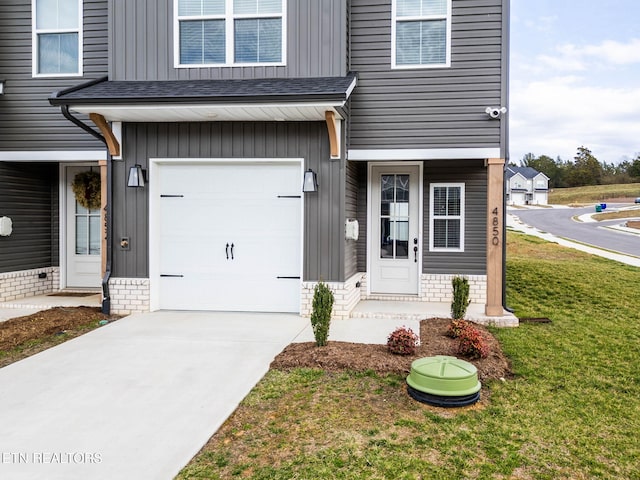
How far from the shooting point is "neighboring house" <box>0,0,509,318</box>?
7.03 meters

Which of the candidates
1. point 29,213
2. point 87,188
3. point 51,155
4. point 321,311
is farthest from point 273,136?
point 29,213

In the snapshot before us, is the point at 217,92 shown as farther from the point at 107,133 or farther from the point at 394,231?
the point at 394,231

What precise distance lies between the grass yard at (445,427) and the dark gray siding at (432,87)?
3.22 meters

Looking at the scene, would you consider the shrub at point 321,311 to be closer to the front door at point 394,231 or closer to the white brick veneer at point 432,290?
the white brick veneer at point 432,290

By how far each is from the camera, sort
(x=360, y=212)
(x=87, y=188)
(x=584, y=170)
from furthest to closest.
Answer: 1. (x=584, y=170)
2. (x=87, y=188)
3. (x=360, y=212)

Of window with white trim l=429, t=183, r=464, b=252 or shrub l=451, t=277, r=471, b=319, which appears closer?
shrub l=451, t=277, r=471, b=319

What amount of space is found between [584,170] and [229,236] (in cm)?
7198

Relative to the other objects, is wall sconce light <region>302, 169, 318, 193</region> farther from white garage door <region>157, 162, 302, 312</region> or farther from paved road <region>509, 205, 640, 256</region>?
paved road <region>509, 205, 640, 256</region>

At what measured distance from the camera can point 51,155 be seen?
7.95 meters

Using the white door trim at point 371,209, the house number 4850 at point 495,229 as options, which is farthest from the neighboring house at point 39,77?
the house number 4850 at point 495,229

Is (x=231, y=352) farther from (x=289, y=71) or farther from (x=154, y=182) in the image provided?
(x=289, y=71)

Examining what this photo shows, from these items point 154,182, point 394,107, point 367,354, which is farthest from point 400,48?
point 367,354

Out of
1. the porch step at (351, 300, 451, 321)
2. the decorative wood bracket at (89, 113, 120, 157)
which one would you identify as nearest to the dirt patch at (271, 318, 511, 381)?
the porch step at (351, 300, 451, 321)

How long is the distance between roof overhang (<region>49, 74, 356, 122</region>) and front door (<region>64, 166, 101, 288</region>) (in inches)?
107
